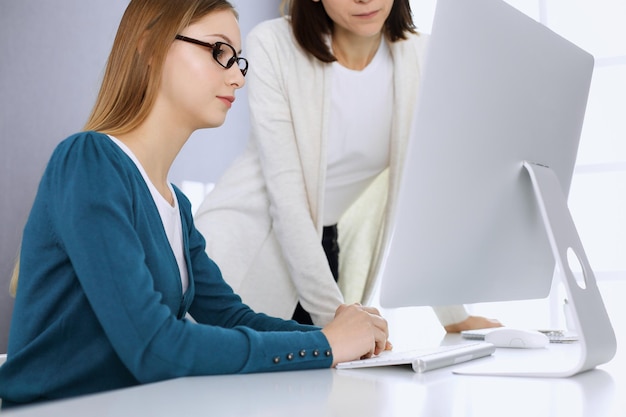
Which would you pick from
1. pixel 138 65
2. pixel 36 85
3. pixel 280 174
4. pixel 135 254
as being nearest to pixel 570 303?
pixel 135 254

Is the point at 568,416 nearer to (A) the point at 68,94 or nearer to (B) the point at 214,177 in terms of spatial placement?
(A) the point at 68,94

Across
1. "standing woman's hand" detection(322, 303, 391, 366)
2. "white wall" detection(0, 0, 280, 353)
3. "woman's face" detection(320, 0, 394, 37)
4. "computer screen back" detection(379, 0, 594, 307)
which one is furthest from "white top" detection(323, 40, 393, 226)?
"white wall" detection(0, 0, 280, 353)

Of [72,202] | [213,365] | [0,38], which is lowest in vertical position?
[213,365]

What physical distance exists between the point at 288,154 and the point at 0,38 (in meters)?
1.58

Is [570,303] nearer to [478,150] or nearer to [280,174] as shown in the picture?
[478,150]

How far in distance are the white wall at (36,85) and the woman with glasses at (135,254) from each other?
1628 millimetres

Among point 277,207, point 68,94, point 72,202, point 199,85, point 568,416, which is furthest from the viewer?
point 68,94

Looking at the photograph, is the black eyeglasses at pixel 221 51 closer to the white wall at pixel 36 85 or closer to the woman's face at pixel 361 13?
the woman's face at pixel 361 13

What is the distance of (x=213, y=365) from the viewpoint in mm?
843

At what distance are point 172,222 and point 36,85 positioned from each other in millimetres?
1940

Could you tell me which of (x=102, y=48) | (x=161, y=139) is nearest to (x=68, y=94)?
(x=102, y=48)

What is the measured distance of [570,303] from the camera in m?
0.90

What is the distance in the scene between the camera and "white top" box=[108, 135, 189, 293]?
1.02 m

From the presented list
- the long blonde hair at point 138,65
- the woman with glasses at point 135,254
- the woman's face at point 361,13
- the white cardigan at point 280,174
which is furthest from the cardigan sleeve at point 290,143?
the long blonde hair at point 138,65
